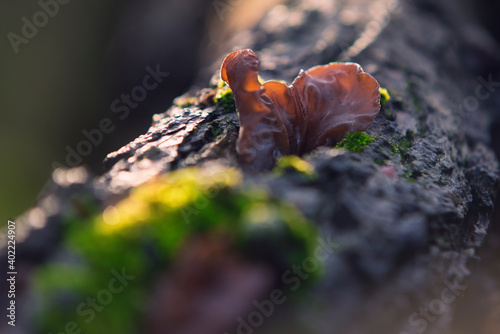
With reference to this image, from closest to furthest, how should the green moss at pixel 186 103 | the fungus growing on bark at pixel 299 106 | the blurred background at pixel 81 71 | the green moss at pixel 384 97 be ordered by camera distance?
the fungus growing on bark at pixel 299 106 → the green moss at pixel 384 97 → the green moss at pixel 186 103 → the blurred background at pixel 81 71

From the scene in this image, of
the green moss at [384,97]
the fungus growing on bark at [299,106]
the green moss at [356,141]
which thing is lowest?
the green moss at [384,97]

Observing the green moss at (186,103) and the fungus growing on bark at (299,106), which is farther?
the green moss at (186,103)

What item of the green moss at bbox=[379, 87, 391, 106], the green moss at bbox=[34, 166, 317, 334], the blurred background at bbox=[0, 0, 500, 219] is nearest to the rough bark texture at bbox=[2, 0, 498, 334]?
the green moss at bbox=[379, 87, 391, 106]

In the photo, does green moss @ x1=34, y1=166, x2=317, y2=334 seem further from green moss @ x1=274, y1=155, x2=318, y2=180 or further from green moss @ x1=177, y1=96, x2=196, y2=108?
green moss @ x1=177, y1=96, x2=196, y2=108

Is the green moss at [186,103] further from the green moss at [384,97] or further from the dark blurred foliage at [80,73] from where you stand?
the dark blurred foliage at [80,73]

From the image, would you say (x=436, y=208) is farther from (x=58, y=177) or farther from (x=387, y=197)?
(x=58, y=177)

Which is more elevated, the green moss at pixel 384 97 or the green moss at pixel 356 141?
the green moss at pixel 356 141

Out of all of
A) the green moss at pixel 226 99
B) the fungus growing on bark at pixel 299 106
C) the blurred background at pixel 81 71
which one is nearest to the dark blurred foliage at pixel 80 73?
the blurred background at pixel 81 71

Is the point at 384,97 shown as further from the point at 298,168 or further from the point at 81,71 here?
the point at 81,71

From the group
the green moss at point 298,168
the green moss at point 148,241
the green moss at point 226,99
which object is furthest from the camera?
the green moss at point 226,99
